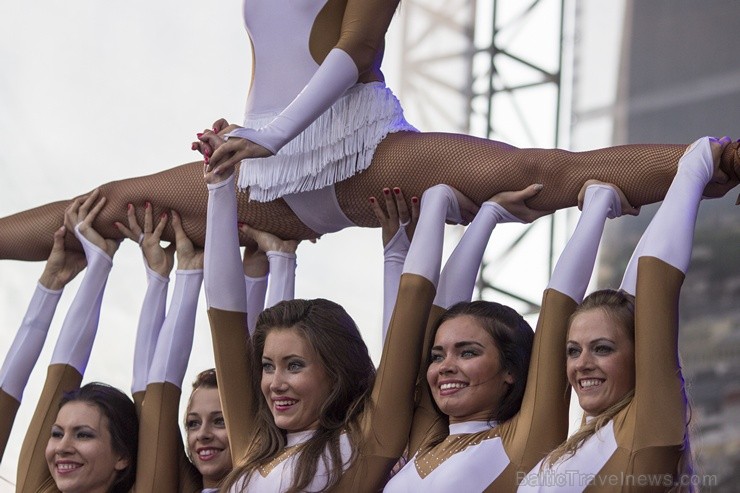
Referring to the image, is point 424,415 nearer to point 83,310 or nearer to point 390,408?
point 390,408

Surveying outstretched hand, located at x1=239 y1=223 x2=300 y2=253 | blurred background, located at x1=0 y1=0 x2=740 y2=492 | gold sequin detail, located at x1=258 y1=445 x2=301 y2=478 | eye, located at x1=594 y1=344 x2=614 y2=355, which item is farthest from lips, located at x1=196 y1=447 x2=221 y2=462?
blurred background, located at x1=0 y1=0 x2=740 y2=492

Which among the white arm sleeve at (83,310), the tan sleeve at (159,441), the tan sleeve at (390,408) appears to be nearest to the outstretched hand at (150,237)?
the white arm sleeve at (83,310)

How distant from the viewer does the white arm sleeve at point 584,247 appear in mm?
2850

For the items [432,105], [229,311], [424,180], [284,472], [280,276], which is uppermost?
[432,105]

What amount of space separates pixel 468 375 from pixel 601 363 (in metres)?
0.31

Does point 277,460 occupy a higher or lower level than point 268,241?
lower

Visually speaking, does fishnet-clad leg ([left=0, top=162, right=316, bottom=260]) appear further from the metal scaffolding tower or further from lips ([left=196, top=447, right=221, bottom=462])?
the metal scaffolding tower

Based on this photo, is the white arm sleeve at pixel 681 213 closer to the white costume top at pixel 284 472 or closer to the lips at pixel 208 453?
the white costume top at pixel 284 472

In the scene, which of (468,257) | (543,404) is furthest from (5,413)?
(543,404)

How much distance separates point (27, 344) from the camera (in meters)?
3.79

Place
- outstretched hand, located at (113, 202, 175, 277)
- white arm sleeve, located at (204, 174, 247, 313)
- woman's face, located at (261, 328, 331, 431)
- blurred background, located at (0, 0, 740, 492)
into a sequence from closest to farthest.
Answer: woman's face, located at (261, 328, 331, 431) → white arm sleeve, located at (204, 174, 247, 313) → outstretched hand, located at (113, 202, 175, 277) → blurred background, located at (0, 0, 740, 492)

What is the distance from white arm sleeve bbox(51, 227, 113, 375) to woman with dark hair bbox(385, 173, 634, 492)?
1097 millimetres

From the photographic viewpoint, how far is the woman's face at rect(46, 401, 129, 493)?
3428 mm

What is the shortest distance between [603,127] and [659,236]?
8.11ft
